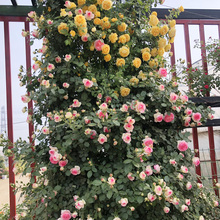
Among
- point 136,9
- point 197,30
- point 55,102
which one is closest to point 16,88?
point 55,102

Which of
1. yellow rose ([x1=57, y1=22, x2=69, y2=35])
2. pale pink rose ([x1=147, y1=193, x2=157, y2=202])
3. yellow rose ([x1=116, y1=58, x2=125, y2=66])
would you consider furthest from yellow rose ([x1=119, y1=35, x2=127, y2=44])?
pale pink rose ([x1=147, y1=193, x2=157, y2=202])

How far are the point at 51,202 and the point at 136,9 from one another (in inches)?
60.3

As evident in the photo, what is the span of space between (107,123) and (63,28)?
67cm

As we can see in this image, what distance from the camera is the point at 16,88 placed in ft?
7.38

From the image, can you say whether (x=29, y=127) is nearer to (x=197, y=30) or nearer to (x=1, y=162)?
(x=1, y=162)

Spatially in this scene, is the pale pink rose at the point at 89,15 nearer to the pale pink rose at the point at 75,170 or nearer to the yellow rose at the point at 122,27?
the yellow rose at the point at 122,27

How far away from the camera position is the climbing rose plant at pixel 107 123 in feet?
4.69

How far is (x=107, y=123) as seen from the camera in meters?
1.41

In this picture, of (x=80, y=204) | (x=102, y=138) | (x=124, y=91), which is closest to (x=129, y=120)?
(x=102, y=138)

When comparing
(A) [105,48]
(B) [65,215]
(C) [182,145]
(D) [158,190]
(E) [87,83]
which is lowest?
(B) [65,215]

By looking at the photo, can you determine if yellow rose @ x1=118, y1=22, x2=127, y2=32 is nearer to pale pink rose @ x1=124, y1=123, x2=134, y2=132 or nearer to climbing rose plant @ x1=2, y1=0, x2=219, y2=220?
climbing rose plant @ x1=2, y1=0, x2=219, y2=220

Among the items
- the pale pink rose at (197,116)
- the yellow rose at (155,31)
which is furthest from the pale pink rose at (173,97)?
the yellow rose at (155,31)

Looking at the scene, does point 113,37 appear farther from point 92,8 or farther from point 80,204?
point 80,204

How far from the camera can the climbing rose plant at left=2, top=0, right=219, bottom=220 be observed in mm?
1429
